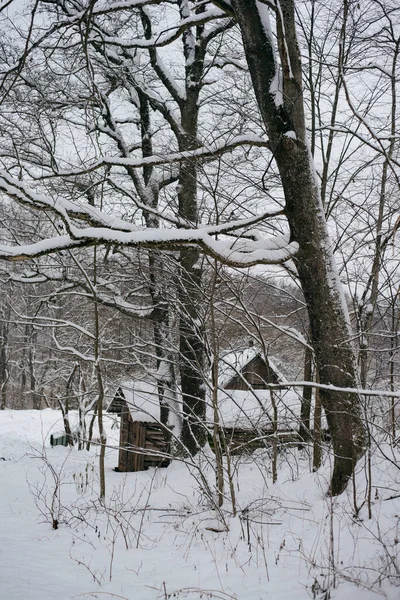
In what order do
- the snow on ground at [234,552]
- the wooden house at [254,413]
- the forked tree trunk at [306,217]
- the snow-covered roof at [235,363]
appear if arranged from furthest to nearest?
the snow-covered roof at [235,363]
the wooden house at [254,413]
the forked tree trunk at [306,217]
the snow on ground at [234,552]

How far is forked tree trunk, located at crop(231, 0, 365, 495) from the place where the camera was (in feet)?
13.0

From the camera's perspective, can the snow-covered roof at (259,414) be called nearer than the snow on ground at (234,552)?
No

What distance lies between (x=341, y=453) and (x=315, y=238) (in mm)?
1944

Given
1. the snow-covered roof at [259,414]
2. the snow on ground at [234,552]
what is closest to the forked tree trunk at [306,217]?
the snow on ground at [234,552]

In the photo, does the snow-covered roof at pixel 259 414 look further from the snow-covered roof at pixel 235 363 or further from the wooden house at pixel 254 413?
the snow-covered roof at pixel 235 363

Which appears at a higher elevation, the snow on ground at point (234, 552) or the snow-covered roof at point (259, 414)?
the snow-covered roof at point (259, 414)

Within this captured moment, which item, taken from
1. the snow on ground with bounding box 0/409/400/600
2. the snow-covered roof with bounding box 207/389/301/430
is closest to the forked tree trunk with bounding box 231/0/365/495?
the snow on ground with bounding box 0/409/400/600

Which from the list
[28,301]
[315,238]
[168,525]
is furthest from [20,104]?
[28,301]

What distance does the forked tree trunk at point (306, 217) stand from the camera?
3961 millimetres

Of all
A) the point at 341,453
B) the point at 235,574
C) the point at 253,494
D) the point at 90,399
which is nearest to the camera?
the point at 235,574

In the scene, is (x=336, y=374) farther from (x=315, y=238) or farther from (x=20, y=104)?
(x=20, y=104)

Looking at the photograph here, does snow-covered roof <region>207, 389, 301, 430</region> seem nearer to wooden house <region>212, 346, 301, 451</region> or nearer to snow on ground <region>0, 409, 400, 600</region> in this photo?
wooden house <region>212, 346, 301, 451</region>

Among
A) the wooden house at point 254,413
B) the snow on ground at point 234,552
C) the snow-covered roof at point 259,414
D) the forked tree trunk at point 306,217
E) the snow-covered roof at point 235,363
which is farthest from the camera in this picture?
the snow-covered roof at point 235,363

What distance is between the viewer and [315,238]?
411 centimetres
